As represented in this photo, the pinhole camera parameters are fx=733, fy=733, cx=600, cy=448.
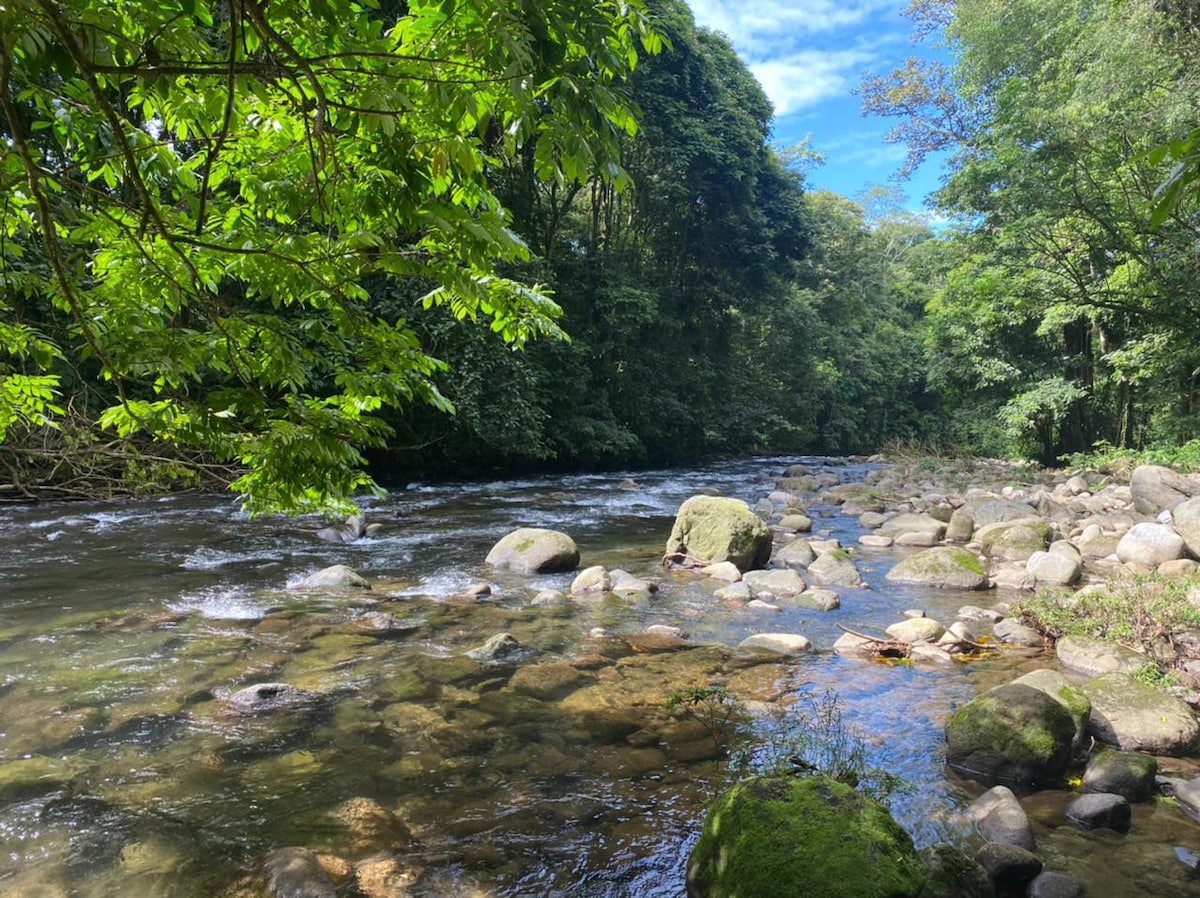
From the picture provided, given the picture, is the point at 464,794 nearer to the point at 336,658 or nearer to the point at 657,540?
the point at 336,658

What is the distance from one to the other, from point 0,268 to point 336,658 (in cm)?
405

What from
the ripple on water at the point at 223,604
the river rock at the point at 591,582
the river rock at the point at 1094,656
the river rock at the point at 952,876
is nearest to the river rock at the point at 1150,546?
the river rock at the point at 1094,656

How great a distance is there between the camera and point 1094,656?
5707 mm

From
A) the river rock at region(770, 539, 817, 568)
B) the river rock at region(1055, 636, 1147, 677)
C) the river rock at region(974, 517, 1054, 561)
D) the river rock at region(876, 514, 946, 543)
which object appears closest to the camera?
the river rock at region(1055, 636, 1147, 677)

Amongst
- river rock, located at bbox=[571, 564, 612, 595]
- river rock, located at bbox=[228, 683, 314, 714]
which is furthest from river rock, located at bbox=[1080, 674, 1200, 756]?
river rock, located at bbox=[228, 683, 314, 714]

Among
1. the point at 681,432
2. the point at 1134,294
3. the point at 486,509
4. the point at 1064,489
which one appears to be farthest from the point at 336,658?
the point at 681,432

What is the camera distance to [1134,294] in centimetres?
1639

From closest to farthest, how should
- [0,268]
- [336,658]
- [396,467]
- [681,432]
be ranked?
[0,268] → [336,658] → [396,467] → [681,432]

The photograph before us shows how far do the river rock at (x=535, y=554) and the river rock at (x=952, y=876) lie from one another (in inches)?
248

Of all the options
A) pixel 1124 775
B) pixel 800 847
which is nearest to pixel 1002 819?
pixel 1124 775

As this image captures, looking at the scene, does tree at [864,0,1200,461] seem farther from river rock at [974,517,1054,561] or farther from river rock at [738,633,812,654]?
river rock at [738,633,812,654]

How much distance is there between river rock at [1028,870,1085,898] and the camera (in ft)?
10.2

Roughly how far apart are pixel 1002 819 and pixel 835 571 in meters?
5.52

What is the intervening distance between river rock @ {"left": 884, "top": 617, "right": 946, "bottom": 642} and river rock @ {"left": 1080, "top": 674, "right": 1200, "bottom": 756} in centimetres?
171
